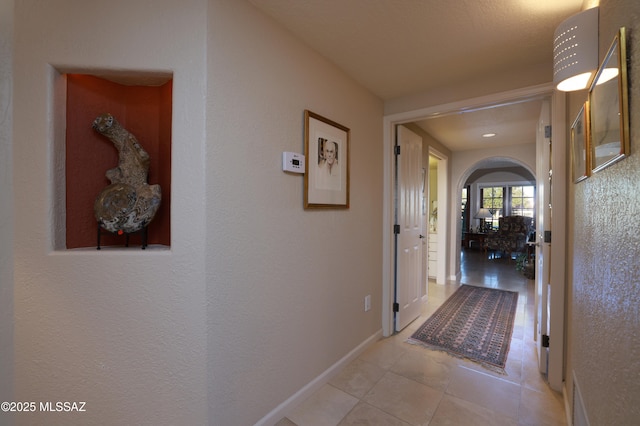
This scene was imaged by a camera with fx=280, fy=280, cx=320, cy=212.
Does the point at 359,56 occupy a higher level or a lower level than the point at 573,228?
higher

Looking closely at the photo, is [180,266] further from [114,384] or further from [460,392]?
[460,392]

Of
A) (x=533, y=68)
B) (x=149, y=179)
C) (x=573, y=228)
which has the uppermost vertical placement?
(x=533, y=68)

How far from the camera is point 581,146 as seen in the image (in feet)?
4.47

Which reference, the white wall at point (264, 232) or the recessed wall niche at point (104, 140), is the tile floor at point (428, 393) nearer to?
the white wall at point (264, 232)

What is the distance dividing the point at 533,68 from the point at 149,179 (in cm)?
257

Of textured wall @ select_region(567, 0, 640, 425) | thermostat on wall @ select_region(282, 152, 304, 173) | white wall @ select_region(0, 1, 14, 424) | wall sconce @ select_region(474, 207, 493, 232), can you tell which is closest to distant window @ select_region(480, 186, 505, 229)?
wall sconce @ select_region(474, 207, 493, 232)

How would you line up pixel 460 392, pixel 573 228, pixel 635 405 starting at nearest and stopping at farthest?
pixel 635 405 → pixel 573 228 → pixel 460 392

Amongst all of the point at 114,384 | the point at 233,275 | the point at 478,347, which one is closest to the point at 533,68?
the point at 478,347

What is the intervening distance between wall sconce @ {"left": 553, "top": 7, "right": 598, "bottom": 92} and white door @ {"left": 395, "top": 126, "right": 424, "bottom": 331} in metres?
1.52

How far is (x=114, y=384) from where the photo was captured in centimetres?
124

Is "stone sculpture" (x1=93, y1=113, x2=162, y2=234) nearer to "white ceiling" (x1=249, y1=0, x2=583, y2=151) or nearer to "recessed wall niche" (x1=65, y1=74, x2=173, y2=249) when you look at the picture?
"recessed wall niche" (x1=65, y1=74, x2=173, y2=249)

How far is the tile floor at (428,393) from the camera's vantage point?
1594 mm

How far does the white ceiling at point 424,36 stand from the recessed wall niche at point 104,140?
2.52 feet

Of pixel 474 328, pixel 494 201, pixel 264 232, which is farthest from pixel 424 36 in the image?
pixel 494 201
